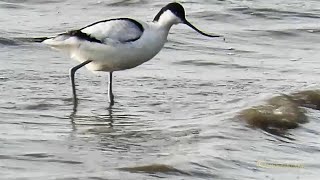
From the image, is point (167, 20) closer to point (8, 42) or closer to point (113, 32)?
point (113, 32)

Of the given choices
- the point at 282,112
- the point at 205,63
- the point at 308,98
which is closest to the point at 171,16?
the point at 282,112

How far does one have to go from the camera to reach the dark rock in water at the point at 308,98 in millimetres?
8531

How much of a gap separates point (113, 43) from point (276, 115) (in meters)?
1.42

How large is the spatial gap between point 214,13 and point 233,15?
27 cm

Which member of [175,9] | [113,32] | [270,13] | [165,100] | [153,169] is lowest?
[270,13]

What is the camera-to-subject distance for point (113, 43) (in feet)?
26.1

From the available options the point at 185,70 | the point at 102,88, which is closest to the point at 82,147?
the point at 102,88

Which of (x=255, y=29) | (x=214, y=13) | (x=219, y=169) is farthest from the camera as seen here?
(x=214, y=13)

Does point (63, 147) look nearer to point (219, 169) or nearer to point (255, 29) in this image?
point (219, 169)

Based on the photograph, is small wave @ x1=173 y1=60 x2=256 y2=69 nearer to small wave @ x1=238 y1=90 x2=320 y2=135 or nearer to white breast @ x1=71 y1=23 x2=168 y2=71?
small wave @ x1=238 y1=90 x2=320 y2=135

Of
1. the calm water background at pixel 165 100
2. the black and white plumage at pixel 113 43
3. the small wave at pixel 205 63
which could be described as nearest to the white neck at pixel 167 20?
the black and white plumage at pixel 113 43

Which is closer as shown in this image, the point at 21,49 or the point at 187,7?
the point at 21,49

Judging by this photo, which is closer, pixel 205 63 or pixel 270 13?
pixel 205 63

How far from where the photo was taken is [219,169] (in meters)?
5.96
